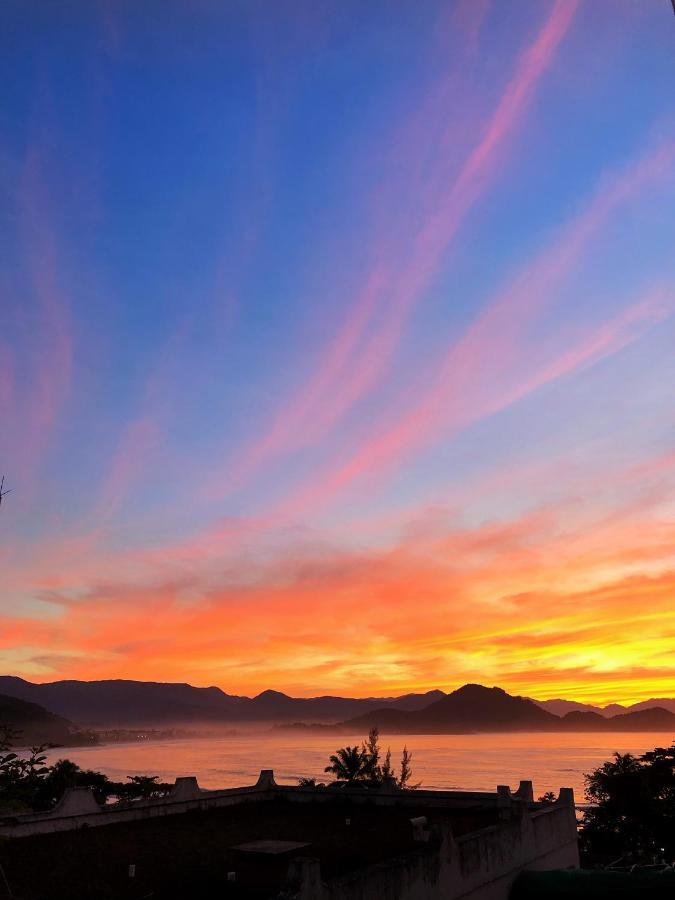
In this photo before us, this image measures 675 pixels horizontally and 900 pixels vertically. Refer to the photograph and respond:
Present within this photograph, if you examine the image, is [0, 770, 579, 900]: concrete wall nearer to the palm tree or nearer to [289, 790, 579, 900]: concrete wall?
[289, 790, 579, 900]: concrete wall

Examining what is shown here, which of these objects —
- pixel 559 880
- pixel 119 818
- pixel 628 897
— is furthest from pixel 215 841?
pixel 628 897

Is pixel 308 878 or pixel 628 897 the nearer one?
pixel 308 878

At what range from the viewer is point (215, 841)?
76.8 ft

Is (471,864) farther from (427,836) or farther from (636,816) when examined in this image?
(636,816)

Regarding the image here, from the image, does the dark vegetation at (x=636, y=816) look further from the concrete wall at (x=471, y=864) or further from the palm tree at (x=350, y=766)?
the concrete wall at (x=471, y=864)

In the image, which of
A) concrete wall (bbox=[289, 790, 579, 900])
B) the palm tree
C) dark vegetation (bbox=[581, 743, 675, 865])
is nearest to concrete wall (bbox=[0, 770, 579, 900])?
concrete wall (bbox=[289, 790, 579, 900])

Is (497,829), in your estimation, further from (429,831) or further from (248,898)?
(248,898)

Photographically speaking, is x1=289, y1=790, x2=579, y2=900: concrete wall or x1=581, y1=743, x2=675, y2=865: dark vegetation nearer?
x1=289, y1=790, x2=579, y2=900: concrete wall

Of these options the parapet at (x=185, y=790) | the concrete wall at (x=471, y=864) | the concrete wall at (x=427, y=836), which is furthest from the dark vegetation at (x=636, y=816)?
the parapet at (x=185, y=790)

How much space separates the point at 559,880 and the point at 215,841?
11.4 metres

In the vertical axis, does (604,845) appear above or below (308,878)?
below

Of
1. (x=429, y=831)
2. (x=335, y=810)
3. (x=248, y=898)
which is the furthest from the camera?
(x=335, y=810)

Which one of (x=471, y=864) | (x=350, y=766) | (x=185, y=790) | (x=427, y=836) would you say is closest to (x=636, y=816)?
(x=350, y=766)

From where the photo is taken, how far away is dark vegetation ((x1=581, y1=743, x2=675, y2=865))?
50.9 metres
